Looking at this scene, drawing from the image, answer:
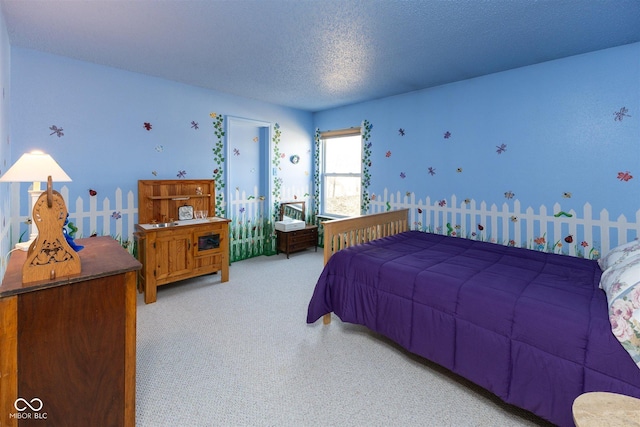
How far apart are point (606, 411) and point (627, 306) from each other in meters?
0.79

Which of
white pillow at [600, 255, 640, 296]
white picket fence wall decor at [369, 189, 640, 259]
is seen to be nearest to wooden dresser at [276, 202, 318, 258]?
white picket fence wall decor at [369, 189, 640, 259]

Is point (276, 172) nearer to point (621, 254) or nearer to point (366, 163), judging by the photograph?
point (366, 163)

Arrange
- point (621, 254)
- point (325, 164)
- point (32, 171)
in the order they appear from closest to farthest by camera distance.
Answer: point (32, 171), point (621, 254), point (325, 164)

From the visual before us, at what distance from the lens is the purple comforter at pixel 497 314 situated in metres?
1.41

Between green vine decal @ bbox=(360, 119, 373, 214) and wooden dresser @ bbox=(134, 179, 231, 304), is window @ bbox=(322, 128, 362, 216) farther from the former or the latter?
wooden dresser @ bbox=(134, 179, 231, 304)

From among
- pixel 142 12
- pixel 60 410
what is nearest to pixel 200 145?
pixel 142 12

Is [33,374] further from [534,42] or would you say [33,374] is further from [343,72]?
[534,42]

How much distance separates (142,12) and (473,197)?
11.2 feet

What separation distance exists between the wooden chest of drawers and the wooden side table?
394 centimetres

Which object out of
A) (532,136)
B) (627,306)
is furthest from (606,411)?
→ (532,136)

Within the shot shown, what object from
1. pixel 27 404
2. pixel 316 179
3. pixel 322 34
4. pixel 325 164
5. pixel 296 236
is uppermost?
pixel 322 34

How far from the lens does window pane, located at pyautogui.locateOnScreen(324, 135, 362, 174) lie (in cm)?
471

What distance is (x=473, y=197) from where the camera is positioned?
10.9 feet

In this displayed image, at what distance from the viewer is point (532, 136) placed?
287cm
